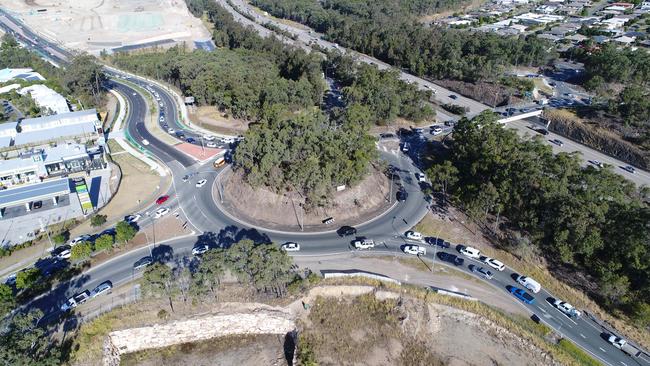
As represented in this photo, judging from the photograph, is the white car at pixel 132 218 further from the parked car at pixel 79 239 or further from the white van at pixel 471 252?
the white van at pixel 471 252

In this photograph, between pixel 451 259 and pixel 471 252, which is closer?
pixel 451 259

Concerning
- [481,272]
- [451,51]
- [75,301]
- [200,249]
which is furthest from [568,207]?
[451,51]

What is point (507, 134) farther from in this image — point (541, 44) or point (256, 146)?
point (541, 44)

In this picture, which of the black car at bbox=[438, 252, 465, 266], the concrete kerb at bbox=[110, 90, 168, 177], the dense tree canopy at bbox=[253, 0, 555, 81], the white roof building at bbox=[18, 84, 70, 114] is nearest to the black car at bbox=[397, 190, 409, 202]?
the black car at bbox=[438, 252, 465, 266]

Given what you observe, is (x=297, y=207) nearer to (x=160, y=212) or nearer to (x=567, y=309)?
(x=160, y=212)

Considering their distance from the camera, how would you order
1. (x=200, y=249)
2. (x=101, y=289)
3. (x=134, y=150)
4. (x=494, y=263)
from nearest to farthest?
(x=101, y=289) < (x=494, y=263) < (x=200, y=249) < (x=134, y=150)

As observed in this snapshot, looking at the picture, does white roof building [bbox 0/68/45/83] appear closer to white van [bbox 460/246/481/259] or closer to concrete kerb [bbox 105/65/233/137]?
concrete kerb [bbox 105/65/233/137]
